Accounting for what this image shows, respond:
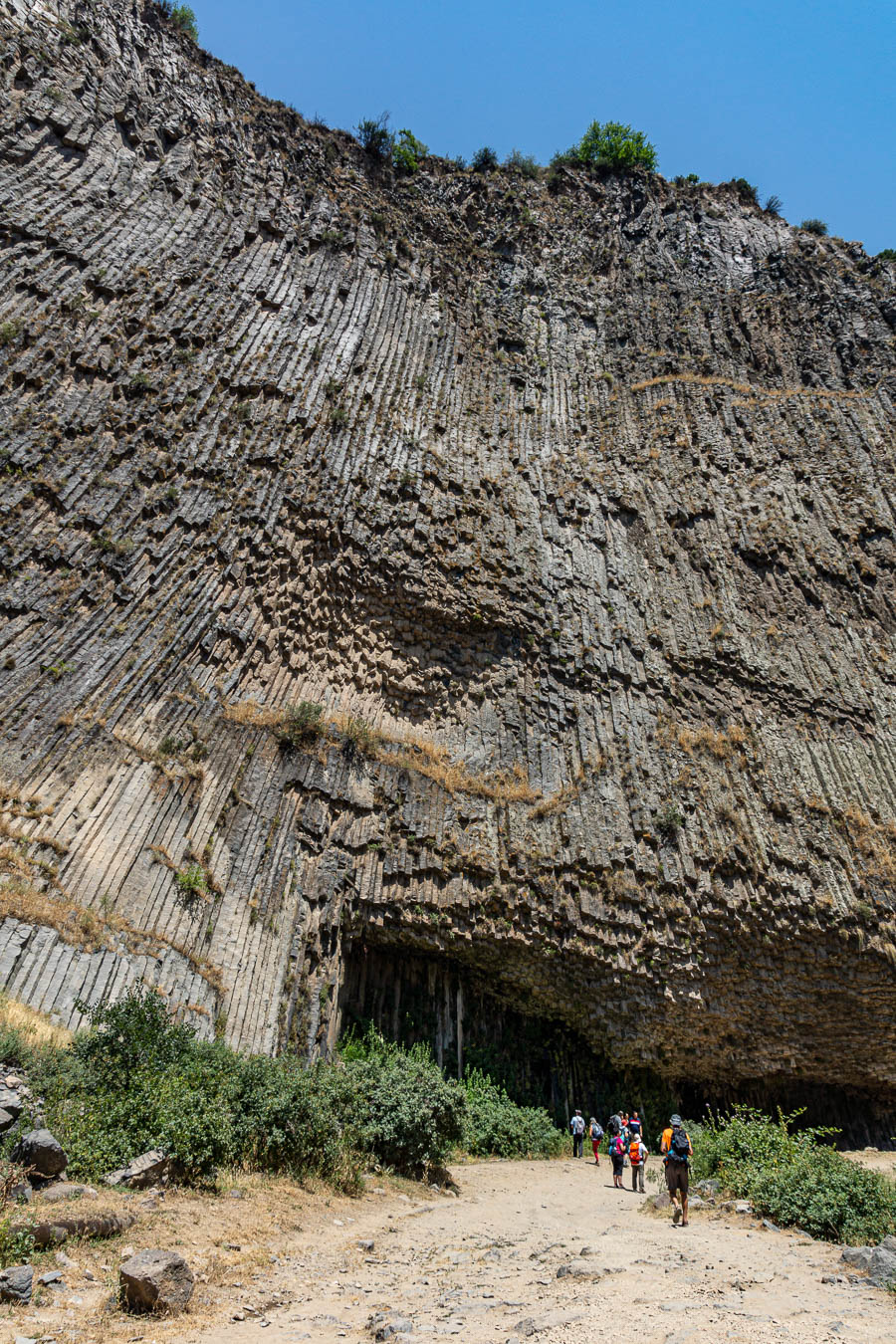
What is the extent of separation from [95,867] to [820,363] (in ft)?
83.5

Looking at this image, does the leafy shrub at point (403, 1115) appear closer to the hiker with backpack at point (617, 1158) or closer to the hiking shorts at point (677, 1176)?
the hiker with backpack at point (617, 1158)

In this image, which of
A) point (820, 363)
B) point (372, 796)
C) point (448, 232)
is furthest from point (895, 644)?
point (448, 232)

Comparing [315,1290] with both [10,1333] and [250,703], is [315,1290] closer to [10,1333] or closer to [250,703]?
[10,1333]

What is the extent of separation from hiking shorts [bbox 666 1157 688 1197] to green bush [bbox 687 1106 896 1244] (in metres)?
1.00

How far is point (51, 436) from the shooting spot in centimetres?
1413

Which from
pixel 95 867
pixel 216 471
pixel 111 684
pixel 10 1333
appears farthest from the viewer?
pixel 216 471

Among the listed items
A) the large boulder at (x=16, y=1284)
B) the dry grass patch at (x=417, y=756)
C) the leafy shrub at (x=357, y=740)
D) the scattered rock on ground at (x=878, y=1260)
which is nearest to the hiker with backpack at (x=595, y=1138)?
the dry grass patch at (x=417, y=756)

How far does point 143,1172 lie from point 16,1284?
2504 mm

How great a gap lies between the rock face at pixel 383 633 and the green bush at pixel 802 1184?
360cm

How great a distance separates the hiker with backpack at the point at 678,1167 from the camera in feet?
29.8

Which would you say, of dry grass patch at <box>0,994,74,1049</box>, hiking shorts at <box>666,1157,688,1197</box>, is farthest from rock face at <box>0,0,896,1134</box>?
hiking shorts at <box>666,1157,688,1197</box>

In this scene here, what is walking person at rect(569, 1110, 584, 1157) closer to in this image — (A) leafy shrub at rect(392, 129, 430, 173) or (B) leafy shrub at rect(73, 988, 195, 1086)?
(B) leafy shrub at rect(73, 988, 195, 1086)

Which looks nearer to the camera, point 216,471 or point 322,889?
point 322,889

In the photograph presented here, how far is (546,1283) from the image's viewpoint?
622cm
